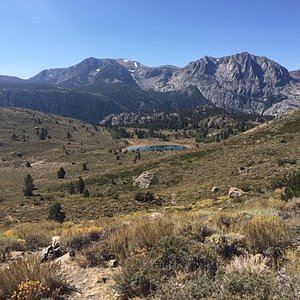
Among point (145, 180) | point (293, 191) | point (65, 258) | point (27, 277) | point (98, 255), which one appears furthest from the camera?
point (145, 180)

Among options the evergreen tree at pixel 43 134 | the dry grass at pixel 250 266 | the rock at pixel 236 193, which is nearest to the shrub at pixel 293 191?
the rock at pixel 236 193

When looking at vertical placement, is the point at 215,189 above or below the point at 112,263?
below

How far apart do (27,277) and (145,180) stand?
4698 centimetres

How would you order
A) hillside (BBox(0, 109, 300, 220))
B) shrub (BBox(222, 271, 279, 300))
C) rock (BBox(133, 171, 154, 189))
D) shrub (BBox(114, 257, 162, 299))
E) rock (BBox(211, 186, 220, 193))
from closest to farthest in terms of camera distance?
shrub (BBox(222, 271, 279, 300)) → shrub (BBox(114, 257, 162, 299)) → hillside (BBox(0, 109, 300, 220)) → rock (BBox(211, 186, 220, 193)) → rock (BBox(133, 171, 154, 189))

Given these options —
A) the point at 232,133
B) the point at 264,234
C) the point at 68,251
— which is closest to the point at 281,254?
the point at 264,234

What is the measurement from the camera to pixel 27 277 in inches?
237

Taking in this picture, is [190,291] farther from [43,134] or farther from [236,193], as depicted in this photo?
[43,134]

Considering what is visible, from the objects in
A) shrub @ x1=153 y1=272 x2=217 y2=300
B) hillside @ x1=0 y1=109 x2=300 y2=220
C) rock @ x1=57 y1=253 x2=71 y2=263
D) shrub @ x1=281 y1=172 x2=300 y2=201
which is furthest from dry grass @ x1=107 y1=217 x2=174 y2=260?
→ hillside @ x1=0 y1=109 x2=300 y2=220

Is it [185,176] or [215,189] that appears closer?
[215,189]

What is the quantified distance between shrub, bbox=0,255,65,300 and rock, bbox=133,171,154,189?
44531 mm

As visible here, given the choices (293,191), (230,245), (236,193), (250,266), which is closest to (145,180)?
(236,193)

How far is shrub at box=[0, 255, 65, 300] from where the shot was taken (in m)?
5.89

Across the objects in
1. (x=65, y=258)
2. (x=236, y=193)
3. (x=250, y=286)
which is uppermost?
(x=250, y=286)

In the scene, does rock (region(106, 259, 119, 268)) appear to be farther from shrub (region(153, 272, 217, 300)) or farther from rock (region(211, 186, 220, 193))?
rock (region(211, 186, 220, 193))
